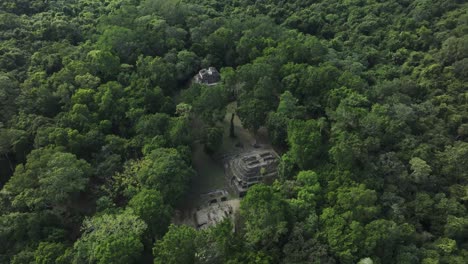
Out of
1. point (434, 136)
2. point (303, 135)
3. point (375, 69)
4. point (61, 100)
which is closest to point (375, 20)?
point (375, 69)

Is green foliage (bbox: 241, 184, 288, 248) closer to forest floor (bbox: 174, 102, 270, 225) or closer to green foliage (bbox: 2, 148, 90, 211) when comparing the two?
forest floor (bbox: 174, 102, 270, 225)

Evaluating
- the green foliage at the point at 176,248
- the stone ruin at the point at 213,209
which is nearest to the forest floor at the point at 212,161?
the stone ruin at the point at 213,209

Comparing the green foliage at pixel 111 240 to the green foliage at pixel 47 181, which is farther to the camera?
the green foliage at pixel 47 181

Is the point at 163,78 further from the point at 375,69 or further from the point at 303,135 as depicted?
the point at 375,69

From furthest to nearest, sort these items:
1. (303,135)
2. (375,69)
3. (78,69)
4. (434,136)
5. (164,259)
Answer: (375,69)
(78,69)
(434,136)
(303,135)
(164,259)

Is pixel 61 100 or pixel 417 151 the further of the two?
pixel 61 100

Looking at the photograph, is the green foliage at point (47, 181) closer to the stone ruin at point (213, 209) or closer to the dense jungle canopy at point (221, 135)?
the dense jungle canopy at point (221, 135)

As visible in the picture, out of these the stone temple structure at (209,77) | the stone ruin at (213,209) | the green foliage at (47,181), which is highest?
the stone temple structure at (209,77)
